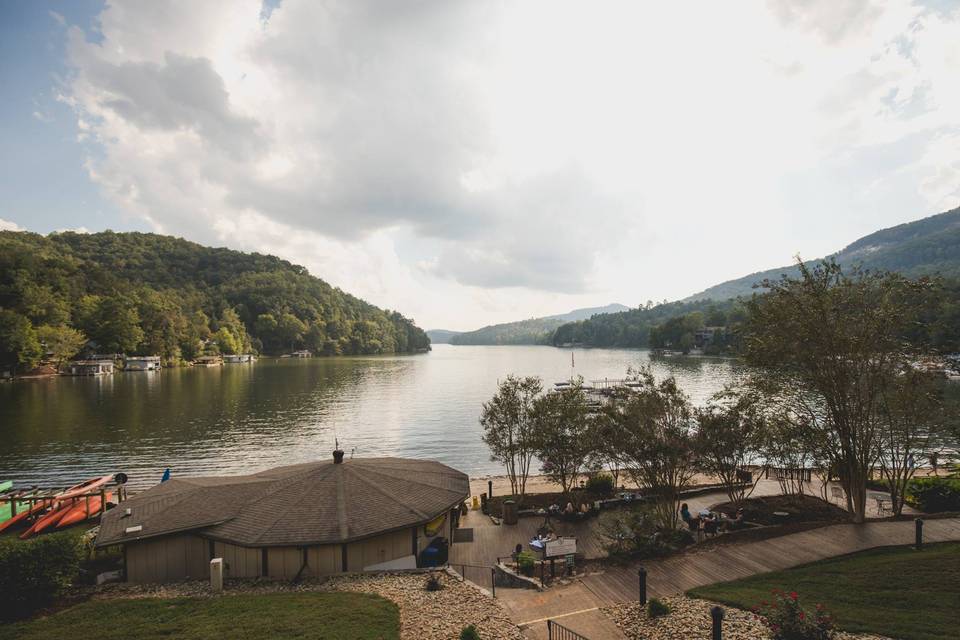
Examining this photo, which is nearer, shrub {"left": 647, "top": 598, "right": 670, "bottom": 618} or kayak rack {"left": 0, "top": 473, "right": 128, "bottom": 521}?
shrub {"left": 647, "top": 598, "right": 670, "bottom": 618}

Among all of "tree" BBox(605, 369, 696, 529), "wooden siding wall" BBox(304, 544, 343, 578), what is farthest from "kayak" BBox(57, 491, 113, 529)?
"tree" BBox(605, 369, 696, 529)

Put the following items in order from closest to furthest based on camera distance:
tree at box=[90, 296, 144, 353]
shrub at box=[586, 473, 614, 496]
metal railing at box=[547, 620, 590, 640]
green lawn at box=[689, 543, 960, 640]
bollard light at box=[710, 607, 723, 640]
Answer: bollard light at box=[710, 607, 723, 640] < green lawn at box=[689, 543, 960, 640] < metal railing at box=[547, 620, 590, 640] < shrub at box=[586, 473, 614, 496] < tree at box=[90, 296, 144, 353]

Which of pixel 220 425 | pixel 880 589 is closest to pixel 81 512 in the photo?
pixel 220 425

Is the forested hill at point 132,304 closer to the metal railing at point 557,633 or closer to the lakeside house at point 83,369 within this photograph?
the lakeside house at point 83,369

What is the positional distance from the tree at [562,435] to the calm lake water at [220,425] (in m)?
9.28

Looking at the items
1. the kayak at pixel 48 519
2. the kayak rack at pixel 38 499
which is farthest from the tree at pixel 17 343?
the kayak at pixel 48 519

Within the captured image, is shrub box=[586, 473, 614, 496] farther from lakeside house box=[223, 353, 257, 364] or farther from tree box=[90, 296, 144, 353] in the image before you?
lakeside house box=[223, 353, 257, 364]

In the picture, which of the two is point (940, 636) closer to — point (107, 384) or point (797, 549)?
point (797, 549)

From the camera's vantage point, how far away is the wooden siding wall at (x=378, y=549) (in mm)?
14344

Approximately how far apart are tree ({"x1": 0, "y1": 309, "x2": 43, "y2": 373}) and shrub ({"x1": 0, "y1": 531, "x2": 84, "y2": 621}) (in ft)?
340

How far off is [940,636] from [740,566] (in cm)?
581

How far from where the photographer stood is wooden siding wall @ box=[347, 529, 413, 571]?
47.1 feet

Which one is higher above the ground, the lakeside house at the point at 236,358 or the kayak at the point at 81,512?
the lakeside house at the point at 236,358

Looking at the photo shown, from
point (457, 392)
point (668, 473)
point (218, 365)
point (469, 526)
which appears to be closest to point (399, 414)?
point (457, 392)
